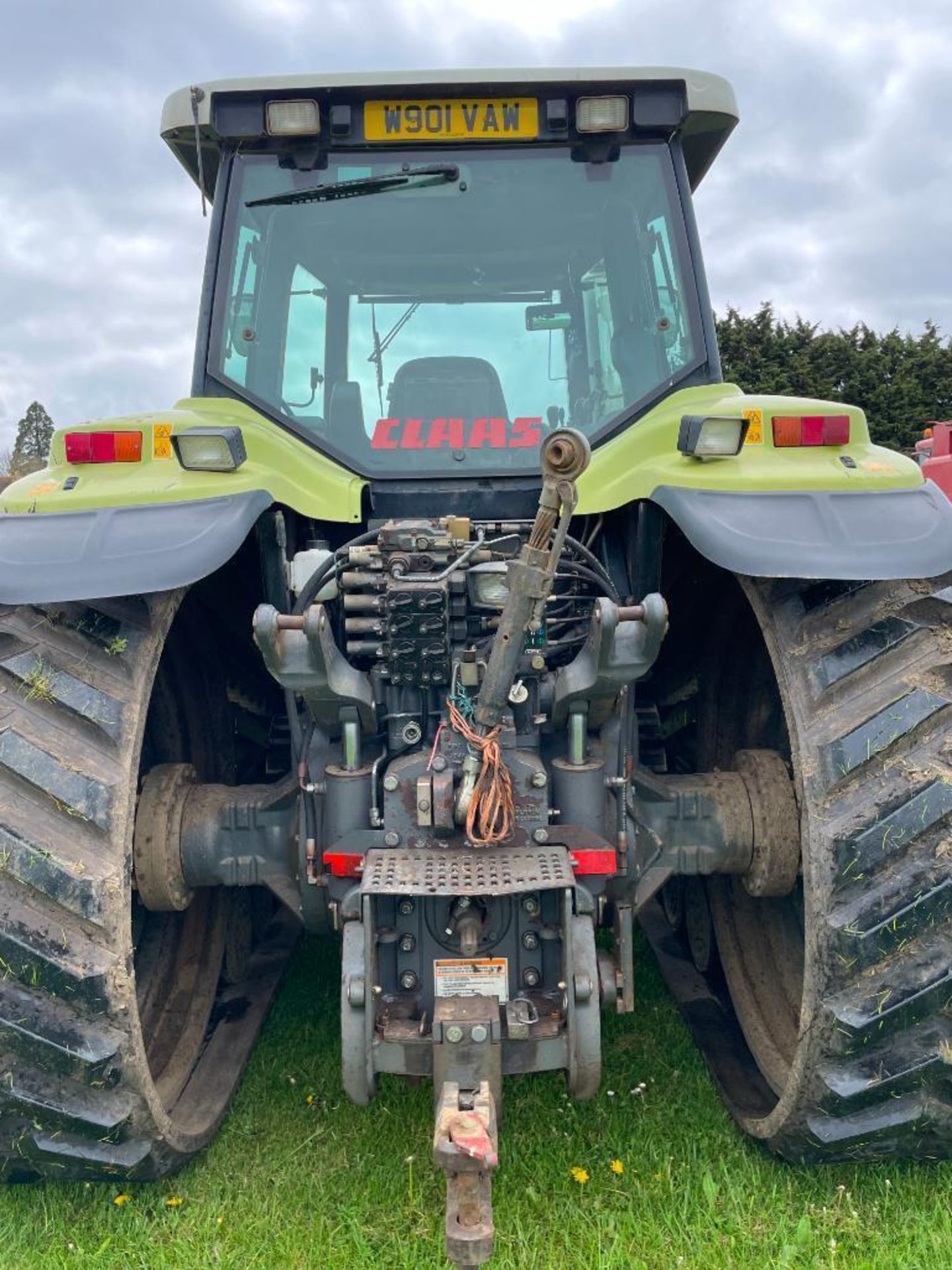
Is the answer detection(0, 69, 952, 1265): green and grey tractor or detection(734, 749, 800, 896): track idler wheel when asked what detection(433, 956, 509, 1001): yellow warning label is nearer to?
detection(0, 69, 952, 1265): green and grey tractor

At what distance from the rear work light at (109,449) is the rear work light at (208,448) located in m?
0.16

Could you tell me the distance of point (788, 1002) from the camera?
2738mm

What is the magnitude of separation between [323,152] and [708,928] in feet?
8.29

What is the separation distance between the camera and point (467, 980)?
80.4 inches

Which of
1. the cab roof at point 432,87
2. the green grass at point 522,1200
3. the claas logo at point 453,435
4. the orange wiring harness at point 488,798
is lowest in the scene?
the green grass at point 522,1200

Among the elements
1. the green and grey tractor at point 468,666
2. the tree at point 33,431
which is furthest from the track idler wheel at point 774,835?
the tree at point 33,431

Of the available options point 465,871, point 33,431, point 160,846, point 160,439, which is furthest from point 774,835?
point 33,431

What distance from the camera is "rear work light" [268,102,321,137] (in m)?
2.77

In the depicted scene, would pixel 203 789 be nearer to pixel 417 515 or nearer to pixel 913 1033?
pixel 417 515

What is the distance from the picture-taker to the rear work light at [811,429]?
2.34m

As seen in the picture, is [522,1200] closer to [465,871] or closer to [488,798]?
[465,871]

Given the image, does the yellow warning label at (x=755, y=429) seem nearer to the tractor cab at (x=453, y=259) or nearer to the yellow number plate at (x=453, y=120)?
the tractor cab at (x=453, y=259)

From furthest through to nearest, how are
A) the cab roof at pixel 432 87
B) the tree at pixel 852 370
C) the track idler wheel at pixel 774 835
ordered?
the tree at pixel 852 370
the cab roof at pixel 432 87
the track idler wheel at pixel 774 835

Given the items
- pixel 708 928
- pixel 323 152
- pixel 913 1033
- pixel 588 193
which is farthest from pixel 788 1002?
pixel 323 152
